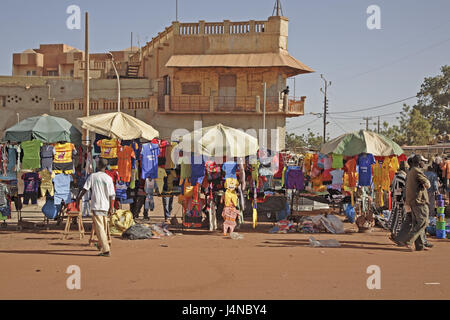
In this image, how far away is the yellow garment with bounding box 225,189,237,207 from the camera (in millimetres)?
11594

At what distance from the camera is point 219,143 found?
464 inches

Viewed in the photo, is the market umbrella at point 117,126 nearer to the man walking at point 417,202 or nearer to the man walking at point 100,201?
the man walking at point 100,201

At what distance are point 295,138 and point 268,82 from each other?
1938 inches

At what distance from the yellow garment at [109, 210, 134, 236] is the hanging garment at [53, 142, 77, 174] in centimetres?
166

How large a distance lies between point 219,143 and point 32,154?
4566 mm

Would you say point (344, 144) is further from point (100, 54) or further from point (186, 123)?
point (100, 54)

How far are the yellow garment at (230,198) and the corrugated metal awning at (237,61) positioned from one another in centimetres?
1783

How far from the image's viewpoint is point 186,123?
30344mm

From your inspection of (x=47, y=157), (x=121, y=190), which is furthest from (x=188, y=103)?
(x=47, y=157)

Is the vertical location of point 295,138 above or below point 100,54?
below

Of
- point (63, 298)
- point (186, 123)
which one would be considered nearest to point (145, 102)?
point (186, 123)

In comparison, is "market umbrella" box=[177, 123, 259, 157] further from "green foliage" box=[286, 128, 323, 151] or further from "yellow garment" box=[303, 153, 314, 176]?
"green foliage" box=[286, 128, 323, 151]

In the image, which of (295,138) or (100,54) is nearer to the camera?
(100,54)

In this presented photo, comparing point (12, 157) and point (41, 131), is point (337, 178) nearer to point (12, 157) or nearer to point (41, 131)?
point (41, 131)
